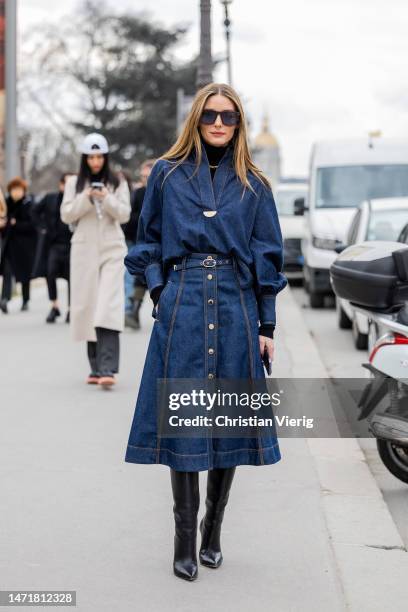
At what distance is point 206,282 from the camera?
4.88m

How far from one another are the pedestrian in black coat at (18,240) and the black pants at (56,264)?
1.74 m

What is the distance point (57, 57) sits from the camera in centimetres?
6394

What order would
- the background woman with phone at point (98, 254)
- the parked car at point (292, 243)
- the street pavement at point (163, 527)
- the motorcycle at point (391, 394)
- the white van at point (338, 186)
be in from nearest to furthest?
the street pavement at point (163, 527) < the motorcycle at point (391, 394) < the background woman with phone at point (98, 254) < the white van at point (338, 186) < the parked car at point (292, 243)

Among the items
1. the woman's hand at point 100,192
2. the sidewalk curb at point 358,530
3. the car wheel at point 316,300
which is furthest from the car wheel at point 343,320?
the sidewalk curb at point 358,530

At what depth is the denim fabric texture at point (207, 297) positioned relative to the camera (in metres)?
4.88

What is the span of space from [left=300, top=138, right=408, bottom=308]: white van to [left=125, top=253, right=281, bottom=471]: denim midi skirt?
1322cm

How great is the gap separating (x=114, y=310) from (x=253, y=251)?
487 cm

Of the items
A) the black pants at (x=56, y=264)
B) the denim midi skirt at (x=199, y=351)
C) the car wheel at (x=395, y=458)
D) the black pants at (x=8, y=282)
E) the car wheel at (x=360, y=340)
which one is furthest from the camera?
the black pants at (x=8, y=282)

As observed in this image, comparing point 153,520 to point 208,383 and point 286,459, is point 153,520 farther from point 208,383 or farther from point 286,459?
point 286,459

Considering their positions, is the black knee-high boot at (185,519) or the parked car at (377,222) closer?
the black knee-high boot at (185,519)

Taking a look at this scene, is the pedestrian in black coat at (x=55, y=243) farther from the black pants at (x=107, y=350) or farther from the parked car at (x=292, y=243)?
the parked car at (x=292, y=243)

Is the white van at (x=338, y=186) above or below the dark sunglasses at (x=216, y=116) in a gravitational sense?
above

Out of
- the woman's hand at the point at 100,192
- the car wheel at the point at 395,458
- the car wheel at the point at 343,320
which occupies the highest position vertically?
the woman's hand at the point at 100,192

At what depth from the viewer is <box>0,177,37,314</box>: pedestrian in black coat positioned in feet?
57.4
